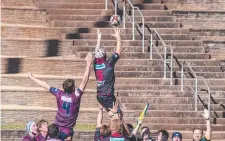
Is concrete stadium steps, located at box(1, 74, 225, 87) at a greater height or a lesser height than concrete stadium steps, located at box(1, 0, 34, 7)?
lesser

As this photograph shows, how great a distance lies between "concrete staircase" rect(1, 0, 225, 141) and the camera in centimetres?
2653

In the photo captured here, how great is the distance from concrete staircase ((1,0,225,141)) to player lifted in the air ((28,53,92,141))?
169 inches

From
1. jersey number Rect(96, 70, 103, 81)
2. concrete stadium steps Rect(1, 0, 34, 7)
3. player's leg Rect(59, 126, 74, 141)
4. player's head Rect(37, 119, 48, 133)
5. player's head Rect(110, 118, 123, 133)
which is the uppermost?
concrete stadium steps Rect(1, 0, 34, 7)

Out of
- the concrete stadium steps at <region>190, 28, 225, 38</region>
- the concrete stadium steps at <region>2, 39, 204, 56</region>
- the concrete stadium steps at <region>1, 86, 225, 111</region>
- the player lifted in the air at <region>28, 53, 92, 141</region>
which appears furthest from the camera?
the concrete stadium steps at <region>190, 28, 225, 38</region>

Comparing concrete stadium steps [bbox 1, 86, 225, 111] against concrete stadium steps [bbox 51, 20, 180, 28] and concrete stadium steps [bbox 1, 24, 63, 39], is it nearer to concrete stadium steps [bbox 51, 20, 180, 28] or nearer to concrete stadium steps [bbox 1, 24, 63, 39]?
concrete stadium steps [bbox 1, 24, 63, 39]

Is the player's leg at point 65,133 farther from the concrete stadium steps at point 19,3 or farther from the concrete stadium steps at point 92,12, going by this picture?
the concrete stadium steps at point 19,3

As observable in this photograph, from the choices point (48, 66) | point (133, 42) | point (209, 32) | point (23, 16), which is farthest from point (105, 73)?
point (209, 32)

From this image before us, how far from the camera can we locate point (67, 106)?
799 inches

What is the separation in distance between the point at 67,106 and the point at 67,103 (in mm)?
75

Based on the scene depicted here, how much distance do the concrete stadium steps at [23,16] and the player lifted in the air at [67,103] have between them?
1093 centimetres

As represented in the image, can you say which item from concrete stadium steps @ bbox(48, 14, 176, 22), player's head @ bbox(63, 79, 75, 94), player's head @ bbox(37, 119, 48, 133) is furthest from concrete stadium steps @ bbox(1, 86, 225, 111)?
player's head @ bbox(37, 119, 48, 133)

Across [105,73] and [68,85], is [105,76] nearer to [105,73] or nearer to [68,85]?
[105,73]

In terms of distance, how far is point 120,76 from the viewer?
92.6 feet

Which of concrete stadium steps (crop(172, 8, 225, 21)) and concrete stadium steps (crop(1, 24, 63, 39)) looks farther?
concrete stadium steps (crop(172, 8, 225, 21))
